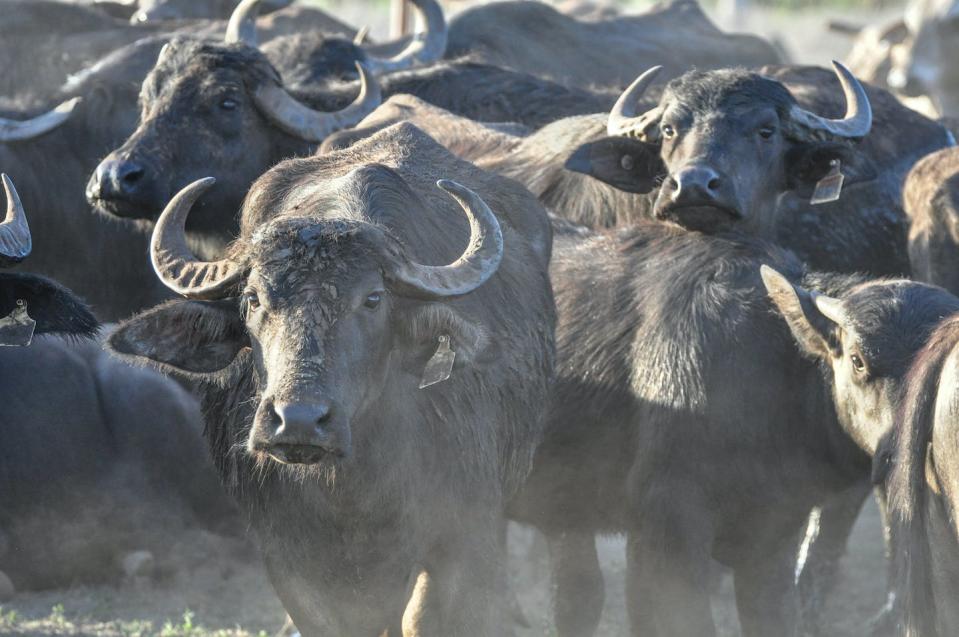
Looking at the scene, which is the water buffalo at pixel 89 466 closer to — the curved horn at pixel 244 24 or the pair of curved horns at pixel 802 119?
the curved horn at pixel 244 24

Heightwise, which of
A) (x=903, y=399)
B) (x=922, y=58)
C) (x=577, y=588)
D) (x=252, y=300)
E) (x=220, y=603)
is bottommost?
(x=922, y=58)

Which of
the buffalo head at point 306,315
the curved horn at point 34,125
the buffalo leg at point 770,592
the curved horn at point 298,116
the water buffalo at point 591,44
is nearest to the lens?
the buffalo head at point 306,315

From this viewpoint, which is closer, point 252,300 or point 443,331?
point 252,300

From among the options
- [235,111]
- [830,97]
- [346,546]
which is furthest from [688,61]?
[346,546]

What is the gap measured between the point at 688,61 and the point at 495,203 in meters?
6.82

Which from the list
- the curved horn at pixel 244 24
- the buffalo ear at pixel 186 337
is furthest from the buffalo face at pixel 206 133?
the buffalo ear at pixel 186 337

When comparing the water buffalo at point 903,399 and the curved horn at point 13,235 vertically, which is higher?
the curved horn at point 13,235

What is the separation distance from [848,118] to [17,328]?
13.3ft

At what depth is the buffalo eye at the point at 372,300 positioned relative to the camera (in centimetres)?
484

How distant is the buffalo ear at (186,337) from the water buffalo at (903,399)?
2046 mm

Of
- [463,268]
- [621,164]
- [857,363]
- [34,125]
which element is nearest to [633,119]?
[621,164]

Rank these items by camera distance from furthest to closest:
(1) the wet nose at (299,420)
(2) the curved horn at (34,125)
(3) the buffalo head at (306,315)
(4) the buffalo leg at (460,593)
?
(2) the curved horn at (34,125)
(4) the buffalo leg at (460,593)
(3) the buffalo head at (306,315)
(1) the wet nose at (299,420)

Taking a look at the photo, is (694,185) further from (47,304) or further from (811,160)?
(47,304)

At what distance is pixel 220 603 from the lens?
773 cm
